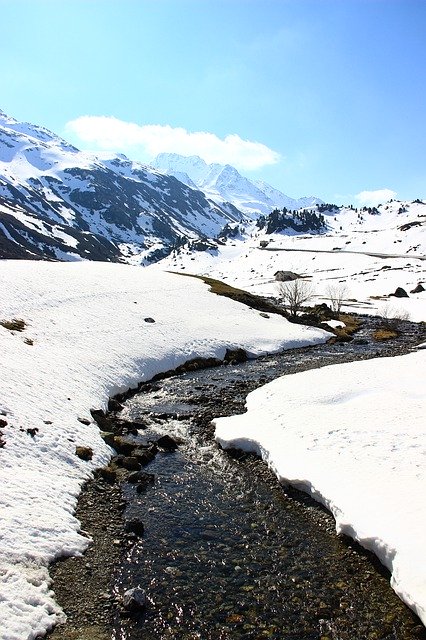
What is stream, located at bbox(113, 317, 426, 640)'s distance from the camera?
1265 centimetres

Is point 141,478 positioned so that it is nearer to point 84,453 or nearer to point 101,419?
point 84,453

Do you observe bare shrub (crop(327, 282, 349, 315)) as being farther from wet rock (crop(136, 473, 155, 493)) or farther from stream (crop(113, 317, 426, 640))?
wet rock (crop(136, 473, 155, 493))

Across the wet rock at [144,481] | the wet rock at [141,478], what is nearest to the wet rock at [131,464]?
the wet rock at [141,478]

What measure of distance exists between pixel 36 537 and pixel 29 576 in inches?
66.6

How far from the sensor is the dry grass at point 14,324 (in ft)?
→ 127

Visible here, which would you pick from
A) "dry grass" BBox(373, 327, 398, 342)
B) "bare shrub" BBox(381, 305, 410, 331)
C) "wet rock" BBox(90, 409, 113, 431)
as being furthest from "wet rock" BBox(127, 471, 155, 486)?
"bare shrub" BBox(381, 305, 410, 331)

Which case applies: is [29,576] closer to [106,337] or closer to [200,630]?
[200,630]

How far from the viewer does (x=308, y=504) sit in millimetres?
19125

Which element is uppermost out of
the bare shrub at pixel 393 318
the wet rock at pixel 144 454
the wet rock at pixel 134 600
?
the bare shrub at pixel 393 318

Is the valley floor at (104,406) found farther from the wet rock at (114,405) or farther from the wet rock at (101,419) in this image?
the wet rock at (101,419)

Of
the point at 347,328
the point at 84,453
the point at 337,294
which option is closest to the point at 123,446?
the point at 84,453

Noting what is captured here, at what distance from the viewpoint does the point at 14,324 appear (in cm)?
3966

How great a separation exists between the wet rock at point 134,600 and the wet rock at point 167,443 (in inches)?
452

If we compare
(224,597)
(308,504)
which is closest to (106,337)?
(308,504)
